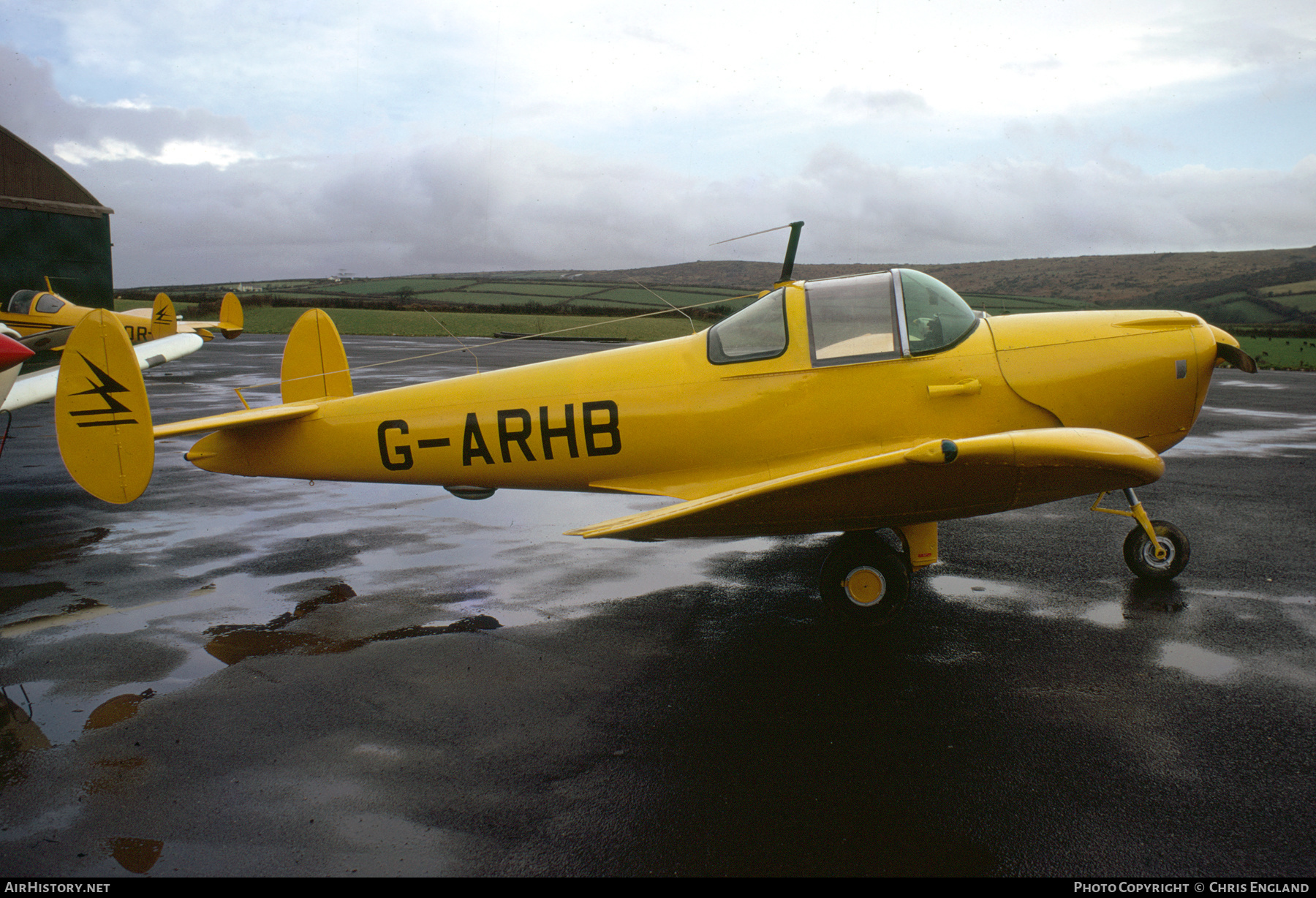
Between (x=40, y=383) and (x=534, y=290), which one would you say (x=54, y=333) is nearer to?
(x=40, y=383)

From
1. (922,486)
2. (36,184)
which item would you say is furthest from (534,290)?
(922,486)

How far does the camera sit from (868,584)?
483cm

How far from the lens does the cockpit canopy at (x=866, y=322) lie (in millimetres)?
4855

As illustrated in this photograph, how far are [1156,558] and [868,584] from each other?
2.61m

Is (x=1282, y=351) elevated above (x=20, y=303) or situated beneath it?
situated beneath

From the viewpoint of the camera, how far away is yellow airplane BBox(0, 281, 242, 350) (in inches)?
491

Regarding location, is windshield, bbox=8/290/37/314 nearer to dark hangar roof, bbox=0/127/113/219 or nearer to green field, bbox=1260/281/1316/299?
dark hangar roof, bbox=0/127/113/219

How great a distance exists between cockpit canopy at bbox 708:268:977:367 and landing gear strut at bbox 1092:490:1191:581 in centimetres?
206

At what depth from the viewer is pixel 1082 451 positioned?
3.71 m

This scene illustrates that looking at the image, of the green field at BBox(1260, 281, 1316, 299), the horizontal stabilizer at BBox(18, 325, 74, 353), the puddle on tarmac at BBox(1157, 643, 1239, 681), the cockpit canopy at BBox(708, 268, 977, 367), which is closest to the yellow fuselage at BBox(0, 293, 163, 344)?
the horizontal stabilizer at BBox(18, 325, 74, 353)

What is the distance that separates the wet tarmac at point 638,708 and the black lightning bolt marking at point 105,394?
1.37m

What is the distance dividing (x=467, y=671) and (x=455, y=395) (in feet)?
6.76

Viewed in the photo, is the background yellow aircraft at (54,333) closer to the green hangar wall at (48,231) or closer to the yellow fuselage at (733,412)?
the yellow fuselage at (733,412)

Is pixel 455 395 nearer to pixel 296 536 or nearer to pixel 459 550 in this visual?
pixel 459 550
